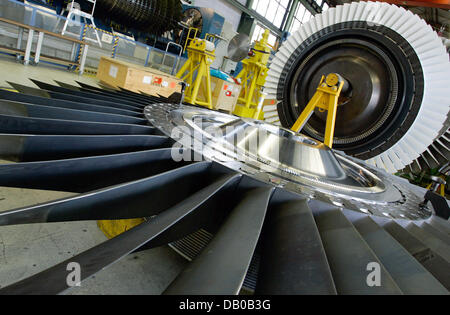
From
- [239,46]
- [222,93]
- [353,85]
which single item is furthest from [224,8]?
[353,85]

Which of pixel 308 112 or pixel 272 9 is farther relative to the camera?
pixel 272 9

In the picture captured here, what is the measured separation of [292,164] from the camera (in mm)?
1462

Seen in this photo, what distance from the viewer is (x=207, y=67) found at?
24.2 feet

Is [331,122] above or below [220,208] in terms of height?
above

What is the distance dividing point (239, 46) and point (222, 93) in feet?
6.16

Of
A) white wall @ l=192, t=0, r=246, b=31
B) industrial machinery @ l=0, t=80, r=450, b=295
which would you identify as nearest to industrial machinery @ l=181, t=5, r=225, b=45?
white wall @ l=192, t=0, r=246, b=31

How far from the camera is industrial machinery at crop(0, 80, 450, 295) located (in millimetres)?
533

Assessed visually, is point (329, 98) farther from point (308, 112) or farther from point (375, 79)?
point (375, 79)

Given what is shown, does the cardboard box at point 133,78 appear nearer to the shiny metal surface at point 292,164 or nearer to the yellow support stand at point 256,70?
the yellow support stand at point 256,70

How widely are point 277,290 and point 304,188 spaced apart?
1.93 ft

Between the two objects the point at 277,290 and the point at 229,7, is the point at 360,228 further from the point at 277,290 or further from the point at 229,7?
the point at 229,7

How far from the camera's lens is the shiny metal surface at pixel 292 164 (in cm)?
109

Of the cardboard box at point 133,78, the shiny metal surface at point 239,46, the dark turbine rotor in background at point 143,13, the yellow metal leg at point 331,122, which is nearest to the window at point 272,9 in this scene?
the dark turbine rotor in background at point 143,13

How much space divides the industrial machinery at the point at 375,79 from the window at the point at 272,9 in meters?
17.2
